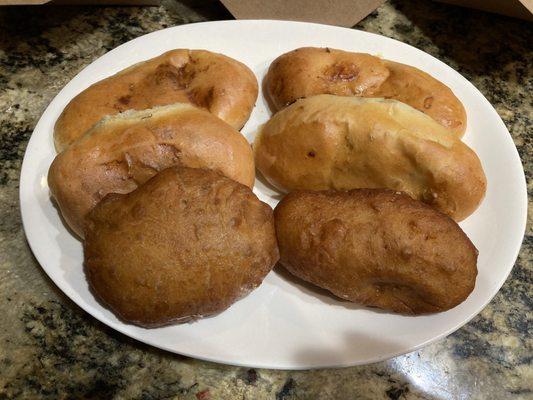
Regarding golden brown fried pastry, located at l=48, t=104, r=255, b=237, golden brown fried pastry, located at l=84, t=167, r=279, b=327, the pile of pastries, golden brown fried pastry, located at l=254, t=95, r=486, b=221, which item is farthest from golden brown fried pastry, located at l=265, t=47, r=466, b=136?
golden brown fried pastry, located at l=84, t=167, r=279, b=327

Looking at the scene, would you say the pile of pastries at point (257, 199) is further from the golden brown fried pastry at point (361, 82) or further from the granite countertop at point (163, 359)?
the granite countertop at point (163, 359)

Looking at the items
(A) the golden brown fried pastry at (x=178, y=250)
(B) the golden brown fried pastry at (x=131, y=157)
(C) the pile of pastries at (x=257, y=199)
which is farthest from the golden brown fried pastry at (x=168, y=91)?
(A) the golden brown fried pastry at (x=178, y=250)

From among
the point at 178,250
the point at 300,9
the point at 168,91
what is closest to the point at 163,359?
the point at 178,250

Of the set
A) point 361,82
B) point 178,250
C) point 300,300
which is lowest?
point 300,300

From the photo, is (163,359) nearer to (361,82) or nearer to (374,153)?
(374,153)

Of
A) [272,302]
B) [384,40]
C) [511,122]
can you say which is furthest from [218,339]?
[511,122]
